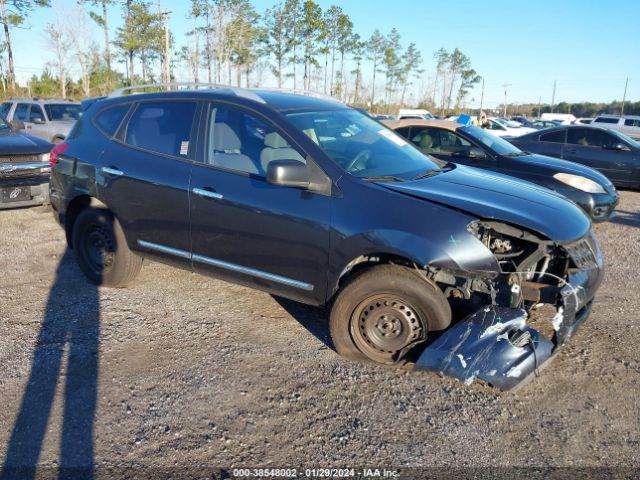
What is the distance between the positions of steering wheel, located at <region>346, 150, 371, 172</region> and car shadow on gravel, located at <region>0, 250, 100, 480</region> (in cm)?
222

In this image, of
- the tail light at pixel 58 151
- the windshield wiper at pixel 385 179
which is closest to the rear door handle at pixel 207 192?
the windshield wiper at pixel 385 179

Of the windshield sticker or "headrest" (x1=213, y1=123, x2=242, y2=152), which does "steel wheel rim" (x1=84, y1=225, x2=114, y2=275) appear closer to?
"headrest" (x1=213, y1=123, x2=242, y2=152)

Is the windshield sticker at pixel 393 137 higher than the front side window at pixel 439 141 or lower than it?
higher

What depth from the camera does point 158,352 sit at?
376 cm

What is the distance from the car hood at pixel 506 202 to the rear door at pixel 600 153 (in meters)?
7.58

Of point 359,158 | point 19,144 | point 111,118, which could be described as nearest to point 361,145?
point 359,158

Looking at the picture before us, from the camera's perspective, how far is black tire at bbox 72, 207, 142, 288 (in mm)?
4695

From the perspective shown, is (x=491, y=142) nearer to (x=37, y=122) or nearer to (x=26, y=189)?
(x=26, y=189)

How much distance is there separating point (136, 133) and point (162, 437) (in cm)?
270

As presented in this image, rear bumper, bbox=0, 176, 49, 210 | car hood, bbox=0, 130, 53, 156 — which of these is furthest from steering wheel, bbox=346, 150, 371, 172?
car hood, bbox=0, 130, 53, 156

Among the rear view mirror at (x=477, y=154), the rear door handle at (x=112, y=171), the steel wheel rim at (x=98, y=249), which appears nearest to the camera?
the rear door handle at (x=112, y=171)

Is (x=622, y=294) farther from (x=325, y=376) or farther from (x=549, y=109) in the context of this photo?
(x=549, y=109)

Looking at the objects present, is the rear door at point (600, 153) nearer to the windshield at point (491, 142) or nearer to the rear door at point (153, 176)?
the windshield at point (491, 142)

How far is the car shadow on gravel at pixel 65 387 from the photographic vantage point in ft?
8.59
